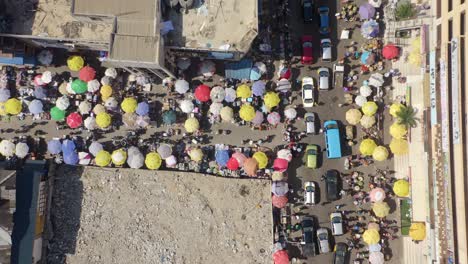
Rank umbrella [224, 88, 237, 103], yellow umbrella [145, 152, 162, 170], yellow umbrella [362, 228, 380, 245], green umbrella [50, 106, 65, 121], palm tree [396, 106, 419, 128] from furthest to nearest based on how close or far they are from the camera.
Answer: umbrella [224, 88, 237, 103]
green umbrella [50, 106, 65, 121]
yellow umbrella [145, 152, 162, 170]
yellow umbrella [362, 228, 380, 245]
palm tree [396, 106, 419, 128]

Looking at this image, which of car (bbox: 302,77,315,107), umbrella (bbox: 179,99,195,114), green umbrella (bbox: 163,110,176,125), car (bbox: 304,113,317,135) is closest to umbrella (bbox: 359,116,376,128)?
car (bbox: 304,113,317,135)

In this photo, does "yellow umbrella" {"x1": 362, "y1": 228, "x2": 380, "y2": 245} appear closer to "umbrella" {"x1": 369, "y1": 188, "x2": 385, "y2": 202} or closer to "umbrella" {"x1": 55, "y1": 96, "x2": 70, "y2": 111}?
"umbrella" {"x1": 369, "y1": 188, "x2": 385, "y2": 202}

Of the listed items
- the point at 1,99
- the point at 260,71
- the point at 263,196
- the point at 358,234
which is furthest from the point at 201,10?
the point at 358,234

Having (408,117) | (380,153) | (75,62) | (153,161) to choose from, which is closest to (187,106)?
(153,161)

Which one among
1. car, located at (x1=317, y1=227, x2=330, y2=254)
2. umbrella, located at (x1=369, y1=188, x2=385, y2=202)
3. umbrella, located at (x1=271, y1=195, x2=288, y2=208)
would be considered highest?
umbrella, located at (x1=369, y1=188, x2=385, y2=202)

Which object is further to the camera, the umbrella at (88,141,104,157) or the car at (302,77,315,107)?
the car at (302,77,315,107)

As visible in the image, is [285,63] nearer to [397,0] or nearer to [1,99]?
[397,0]

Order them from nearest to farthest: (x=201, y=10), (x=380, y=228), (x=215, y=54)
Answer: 1. (x=201, y=10)
2. (x=215, y=54)
3. (x=380, y=228)
